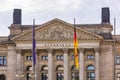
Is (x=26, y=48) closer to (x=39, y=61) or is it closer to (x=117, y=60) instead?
(x=39, y=61)

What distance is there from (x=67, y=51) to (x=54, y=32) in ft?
12.5

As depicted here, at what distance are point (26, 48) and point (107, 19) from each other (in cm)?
1412

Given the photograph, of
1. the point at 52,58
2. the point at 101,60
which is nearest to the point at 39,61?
the point at 52,58

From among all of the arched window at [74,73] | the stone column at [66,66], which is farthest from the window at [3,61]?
the arched window at [74,73]

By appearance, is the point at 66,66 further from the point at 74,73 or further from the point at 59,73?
the point at 59,73

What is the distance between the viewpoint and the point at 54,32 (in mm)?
101062

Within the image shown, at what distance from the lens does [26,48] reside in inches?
3984

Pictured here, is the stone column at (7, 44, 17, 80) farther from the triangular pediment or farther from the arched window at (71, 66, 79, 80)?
the arched window at (71, 66, 79, 80)

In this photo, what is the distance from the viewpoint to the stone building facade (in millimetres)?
99875

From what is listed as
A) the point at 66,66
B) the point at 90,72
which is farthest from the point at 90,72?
the point at 66,66

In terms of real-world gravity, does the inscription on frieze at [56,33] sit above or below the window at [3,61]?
above

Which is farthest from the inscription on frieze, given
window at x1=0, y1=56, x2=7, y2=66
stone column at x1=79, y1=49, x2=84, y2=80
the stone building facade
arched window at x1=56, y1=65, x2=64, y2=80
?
window at x1=0, y1=56, x2=7, y2=66

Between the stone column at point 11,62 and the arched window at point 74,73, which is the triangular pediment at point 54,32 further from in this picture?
the arched window at point 74,73

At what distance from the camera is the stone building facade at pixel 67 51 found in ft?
328
